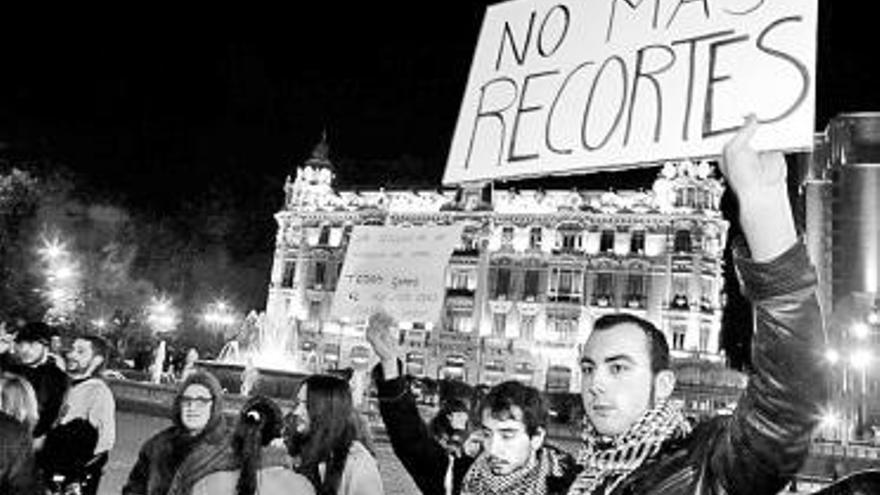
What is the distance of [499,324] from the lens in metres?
58.2

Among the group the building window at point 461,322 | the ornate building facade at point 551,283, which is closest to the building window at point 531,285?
the ornate building facade at point 551,283

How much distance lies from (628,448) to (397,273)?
124 inches

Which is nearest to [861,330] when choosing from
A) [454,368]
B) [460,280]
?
[454,368]

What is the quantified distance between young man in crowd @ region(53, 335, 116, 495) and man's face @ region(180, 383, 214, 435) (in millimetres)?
1241

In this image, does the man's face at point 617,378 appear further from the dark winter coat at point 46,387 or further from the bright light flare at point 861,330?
the bright light flare at point 861,330

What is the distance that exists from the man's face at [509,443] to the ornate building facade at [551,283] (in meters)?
45.4

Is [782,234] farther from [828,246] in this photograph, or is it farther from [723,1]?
[828,246]

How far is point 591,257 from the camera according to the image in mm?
56438

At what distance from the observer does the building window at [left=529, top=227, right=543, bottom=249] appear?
58747mm

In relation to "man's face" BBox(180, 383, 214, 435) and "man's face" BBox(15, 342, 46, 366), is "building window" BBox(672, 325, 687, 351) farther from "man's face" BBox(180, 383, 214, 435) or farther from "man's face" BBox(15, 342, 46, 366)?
"man's face" BBox(180, 383, 214, 435)

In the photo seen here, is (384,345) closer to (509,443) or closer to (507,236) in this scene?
(509,443)

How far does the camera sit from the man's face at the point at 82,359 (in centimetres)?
636

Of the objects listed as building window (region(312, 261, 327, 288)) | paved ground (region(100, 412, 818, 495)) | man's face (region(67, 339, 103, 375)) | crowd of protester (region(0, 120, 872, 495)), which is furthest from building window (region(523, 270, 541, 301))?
man's face (region(67, 339, 103, 375))

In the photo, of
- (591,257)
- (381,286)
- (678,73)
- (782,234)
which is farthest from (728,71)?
(591,257)
